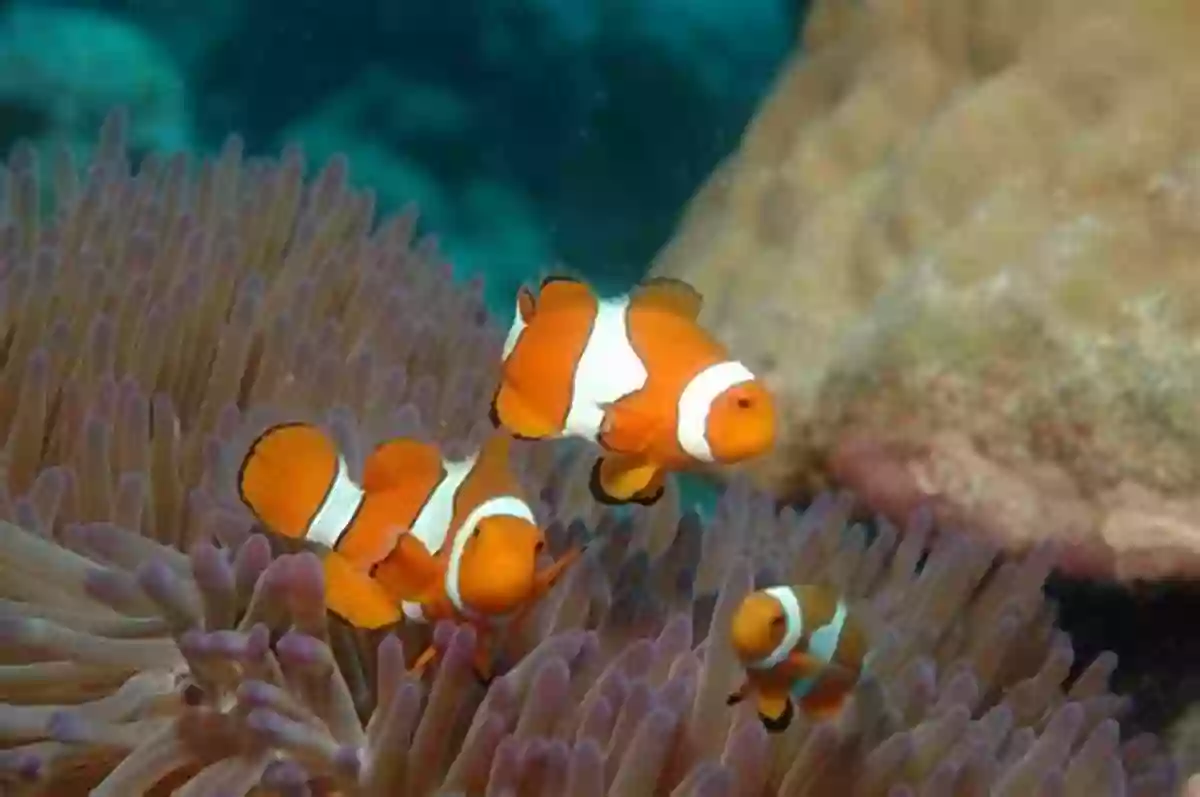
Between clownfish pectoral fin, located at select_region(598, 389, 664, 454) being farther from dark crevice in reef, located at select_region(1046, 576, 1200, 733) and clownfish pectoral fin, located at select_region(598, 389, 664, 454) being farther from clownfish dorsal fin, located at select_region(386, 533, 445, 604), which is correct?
dark crevice in reef, located at select_region(1046, 576, 1200, 733)

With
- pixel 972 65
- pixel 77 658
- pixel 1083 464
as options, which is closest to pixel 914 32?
pixel 972 65

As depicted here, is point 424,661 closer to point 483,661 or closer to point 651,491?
point 483,661

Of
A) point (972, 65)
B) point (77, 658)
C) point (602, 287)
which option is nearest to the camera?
point (77, 658)

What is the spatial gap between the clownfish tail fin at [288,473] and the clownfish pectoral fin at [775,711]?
446mm

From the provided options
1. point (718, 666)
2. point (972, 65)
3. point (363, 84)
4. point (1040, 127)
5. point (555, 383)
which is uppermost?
point (363, 84)

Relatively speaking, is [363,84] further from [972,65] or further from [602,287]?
[972,65]

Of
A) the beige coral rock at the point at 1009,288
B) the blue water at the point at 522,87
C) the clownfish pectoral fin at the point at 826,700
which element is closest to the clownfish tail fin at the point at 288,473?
the clownfish pectoral fin at the point at 826,700

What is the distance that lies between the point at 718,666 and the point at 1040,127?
49.7 inches

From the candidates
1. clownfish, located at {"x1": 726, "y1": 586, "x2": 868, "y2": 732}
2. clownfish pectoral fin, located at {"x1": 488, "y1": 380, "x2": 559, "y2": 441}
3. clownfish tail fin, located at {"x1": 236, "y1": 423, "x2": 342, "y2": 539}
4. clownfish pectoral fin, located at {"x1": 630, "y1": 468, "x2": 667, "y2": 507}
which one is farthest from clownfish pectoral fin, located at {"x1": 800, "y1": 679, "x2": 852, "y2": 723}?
clownfish tail fin, located at {"x1": 236, "y1": 423, "x2": 342, "y2": 539}

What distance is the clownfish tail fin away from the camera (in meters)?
1.21

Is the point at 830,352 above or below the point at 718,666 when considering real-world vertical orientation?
above

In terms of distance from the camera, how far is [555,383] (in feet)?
4.07

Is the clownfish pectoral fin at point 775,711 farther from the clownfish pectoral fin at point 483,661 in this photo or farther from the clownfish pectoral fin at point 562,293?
the clownfish pectoral fin at point 562,293

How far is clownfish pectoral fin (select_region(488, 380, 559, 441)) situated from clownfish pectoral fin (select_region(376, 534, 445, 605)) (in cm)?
14
